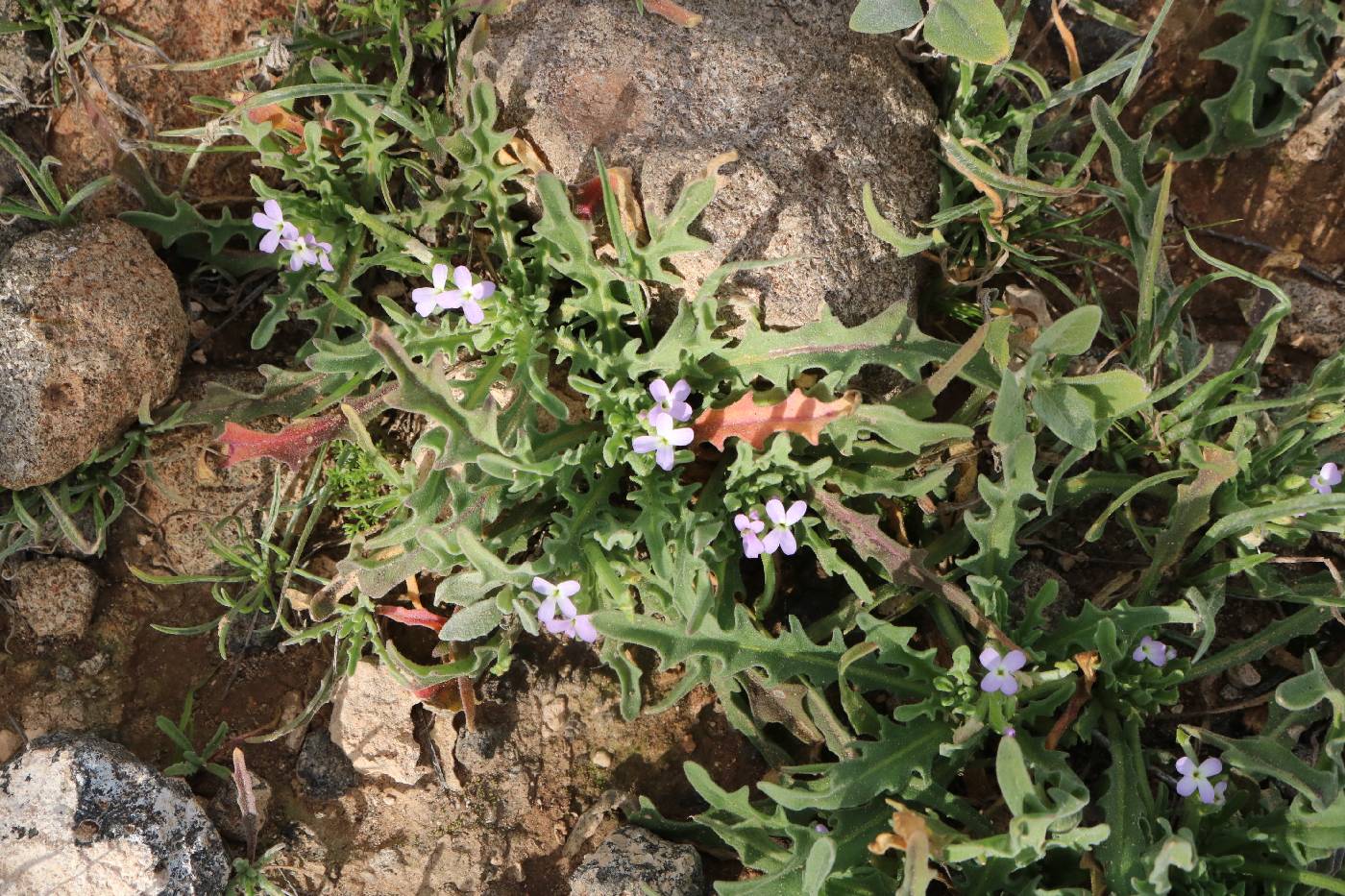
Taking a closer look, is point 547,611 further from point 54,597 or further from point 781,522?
point 54,597

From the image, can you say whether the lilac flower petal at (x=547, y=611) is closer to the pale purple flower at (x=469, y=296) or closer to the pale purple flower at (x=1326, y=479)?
the pale purple flower at (x=469, y=296)

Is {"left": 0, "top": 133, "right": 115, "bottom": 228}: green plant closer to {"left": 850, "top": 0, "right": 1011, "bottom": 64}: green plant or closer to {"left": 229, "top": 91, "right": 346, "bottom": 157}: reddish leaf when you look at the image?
{"left": 229, "top": 91, "right": 346, "bottom": 157}: reddish leaf

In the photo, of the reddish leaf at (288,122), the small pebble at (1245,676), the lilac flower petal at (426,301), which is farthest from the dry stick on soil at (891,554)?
the reddish leaf at (288,122)

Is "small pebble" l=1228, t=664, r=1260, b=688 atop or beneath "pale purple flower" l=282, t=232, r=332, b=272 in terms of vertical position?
beneath

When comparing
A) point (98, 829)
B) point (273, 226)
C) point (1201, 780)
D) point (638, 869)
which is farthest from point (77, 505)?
point (1201, 780)

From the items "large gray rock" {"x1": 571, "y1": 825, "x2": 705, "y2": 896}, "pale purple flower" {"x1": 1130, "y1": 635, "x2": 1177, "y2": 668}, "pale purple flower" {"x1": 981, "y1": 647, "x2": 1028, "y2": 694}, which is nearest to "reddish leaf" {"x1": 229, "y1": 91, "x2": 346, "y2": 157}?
"large gray rock" {"x1": 571, "y1": 825, "x2": 705, "y2": 896}

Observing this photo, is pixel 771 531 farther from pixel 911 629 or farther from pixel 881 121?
pixel 881 121
